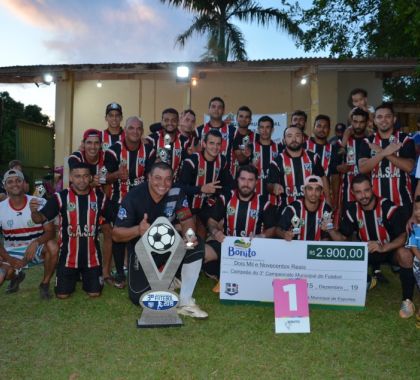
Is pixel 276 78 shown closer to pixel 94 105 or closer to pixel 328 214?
pixel 94 105

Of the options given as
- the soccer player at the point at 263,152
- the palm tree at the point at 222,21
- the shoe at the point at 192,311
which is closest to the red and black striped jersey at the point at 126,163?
the soccer player at the point at 263,152

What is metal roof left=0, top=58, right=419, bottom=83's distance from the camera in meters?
9.57

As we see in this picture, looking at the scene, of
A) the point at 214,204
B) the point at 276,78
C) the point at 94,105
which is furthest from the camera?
the point at 94,105

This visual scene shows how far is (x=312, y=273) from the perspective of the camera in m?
4.62

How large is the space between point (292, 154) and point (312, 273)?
5.66 feet

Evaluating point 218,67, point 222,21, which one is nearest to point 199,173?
point 218,67

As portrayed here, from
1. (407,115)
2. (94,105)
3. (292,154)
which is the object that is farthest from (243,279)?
(407,115)

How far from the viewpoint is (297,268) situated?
4645mm

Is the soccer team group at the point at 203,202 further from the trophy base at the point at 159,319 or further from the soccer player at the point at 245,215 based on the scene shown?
the trophy base at the point at 159,319

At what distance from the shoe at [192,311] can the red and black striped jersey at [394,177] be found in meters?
2.57

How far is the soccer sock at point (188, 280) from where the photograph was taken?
4.56 m

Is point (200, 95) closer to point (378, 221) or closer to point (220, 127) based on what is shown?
point (220, 127)

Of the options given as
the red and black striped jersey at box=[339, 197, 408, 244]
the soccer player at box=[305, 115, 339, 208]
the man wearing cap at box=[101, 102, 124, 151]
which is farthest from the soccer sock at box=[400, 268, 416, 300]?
the man wearing cap at box=[101, 102, 124, 151]

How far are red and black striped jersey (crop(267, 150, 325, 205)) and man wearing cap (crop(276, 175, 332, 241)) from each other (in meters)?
0.58
